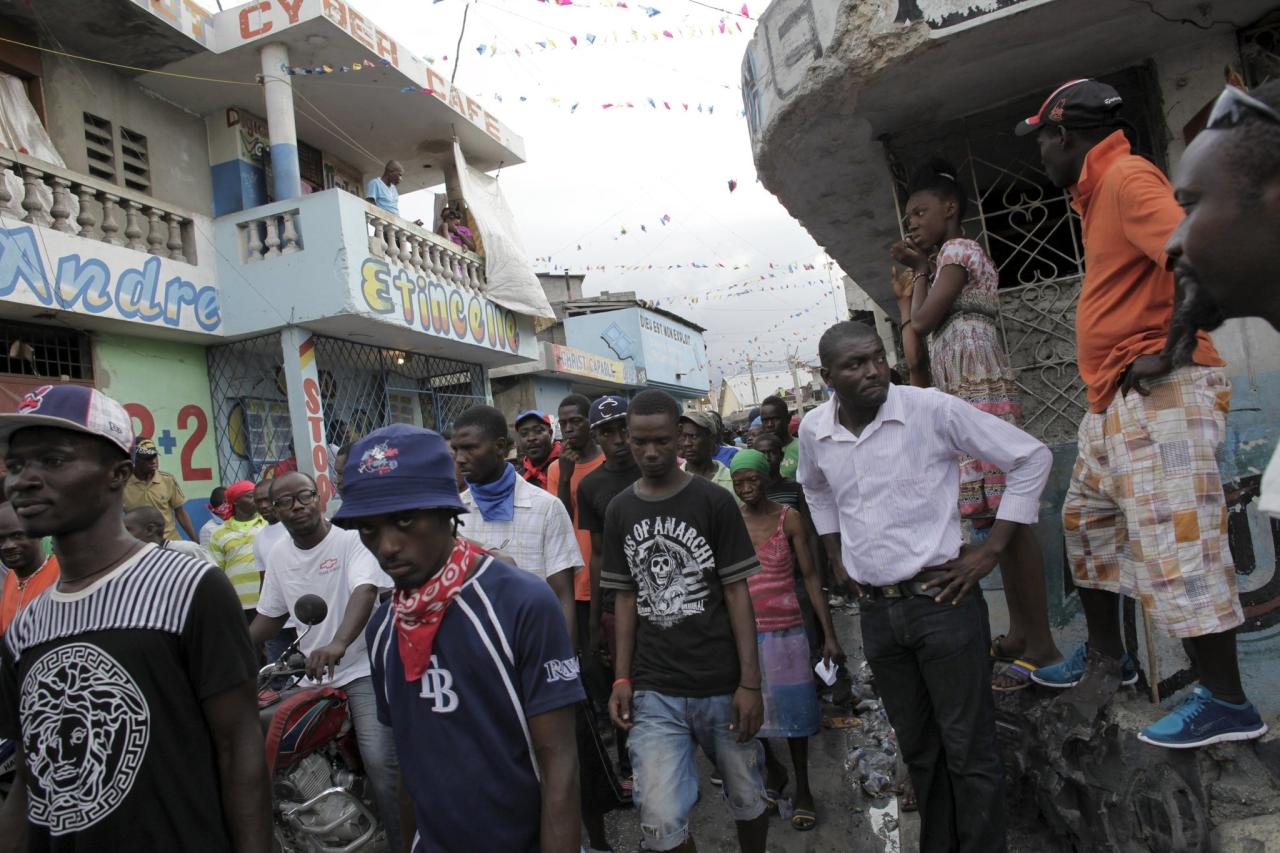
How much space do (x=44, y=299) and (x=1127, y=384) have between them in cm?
770

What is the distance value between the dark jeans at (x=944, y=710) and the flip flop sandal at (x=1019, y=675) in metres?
0.52

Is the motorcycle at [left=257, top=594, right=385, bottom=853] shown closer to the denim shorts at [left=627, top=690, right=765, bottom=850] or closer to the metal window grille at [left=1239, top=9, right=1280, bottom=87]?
the denim shorts at [left=627, top=690, right=765, bottom=850]

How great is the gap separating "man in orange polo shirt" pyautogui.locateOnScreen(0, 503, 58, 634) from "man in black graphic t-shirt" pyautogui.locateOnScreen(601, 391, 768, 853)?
249 cm

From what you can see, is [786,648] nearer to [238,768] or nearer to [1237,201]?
[238,768]

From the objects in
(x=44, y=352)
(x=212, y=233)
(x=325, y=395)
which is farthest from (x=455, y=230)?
→ (x=44, y=352)

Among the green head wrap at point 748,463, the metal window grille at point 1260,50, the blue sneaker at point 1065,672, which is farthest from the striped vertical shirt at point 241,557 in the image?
the metal window grille at point 1260,50

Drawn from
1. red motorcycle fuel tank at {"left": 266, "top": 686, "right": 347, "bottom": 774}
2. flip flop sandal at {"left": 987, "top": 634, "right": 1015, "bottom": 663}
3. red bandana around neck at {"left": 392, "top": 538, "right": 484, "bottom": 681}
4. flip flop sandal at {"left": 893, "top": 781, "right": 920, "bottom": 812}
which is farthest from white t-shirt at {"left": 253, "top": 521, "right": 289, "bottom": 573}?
flip flop sandal at {"left": 987, "top": 634, "right": 1015, "bottom": 663}

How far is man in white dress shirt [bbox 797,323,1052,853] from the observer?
252 cm

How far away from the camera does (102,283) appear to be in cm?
704

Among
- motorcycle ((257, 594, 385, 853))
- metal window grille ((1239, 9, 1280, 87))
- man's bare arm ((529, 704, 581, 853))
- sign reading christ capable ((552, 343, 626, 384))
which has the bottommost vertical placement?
motorcycle ((257, 594, 385, 853))

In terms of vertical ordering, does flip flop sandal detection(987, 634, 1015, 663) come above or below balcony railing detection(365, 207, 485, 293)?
below

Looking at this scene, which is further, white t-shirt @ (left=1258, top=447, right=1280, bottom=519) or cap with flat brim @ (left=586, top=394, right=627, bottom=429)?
cap with flat brim @ (left=586, top=394, right=627, bottom=429)

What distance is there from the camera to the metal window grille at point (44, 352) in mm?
6840

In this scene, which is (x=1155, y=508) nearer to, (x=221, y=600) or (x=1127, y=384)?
(x=1127, y=384)
